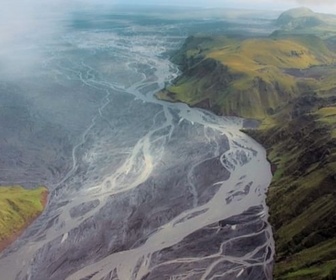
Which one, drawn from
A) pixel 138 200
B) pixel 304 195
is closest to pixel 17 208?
pixel 138 200

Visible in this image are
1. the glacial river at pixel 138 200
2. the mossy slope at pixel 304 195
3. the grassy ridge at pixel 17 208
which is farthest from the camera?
the grassy ridge at pixel 17 208

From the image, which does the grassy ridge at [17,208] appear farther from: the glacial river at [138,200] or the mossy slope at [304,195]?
the mossy slope at [304,195]

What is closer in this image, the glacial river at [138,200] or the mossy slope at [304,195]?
the mossy slope at [304,195]

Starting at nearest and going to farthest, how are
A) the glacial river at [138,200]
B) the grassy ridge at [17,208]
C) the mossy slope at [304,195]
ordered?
1. the mossy slope at [304,195]
2. the glacial river at [138,200]
3. the grassy ridge at [17,208]

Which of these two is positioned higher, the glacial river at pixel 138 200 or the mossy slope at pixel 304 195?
the mossy slope at pixel 304 195

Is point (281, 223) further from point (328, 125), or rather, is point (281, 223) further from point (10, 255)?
point (10, 255)

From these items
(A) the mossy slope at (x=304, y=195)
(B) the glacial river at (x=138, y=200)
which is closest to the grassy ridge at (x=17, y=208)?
(B) the glacial river at (x=138, y=200)
